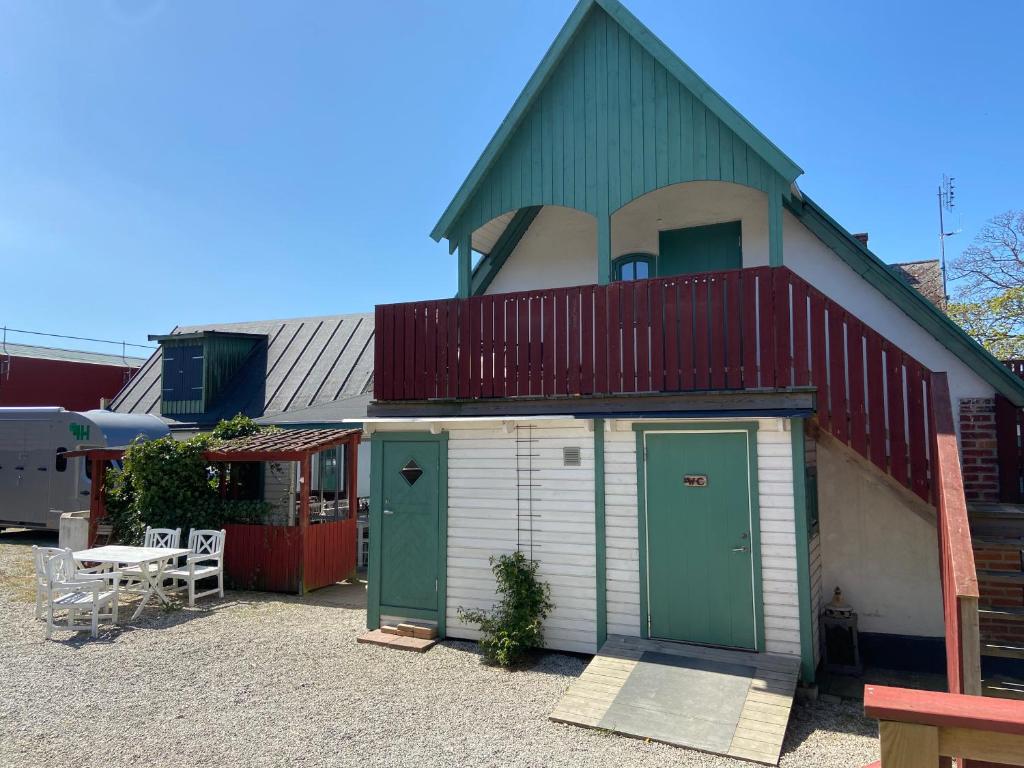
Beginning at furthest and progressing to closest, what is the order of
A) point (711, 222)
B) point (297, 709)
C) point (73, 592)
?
point (73, 592) < point (711, 222) < point (297, 709)

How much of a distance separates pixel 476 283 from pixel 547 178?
2.48m

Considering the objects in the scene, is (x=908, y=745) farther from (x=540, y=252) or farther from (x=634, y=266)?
(x=540, y=252)

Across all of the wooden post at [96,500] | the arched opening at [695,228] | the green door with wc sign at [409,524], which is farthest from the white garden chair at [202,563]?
the arched opening at [695,228]

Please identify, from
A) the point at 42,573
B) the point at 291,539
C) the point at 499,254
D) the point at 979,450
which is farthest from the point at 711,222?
the point at 42,573

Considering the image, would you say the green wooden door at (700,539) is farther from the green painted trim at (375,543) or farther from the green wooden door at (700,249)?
the green painted trim at (375,543)

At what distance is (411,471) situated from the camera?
863 cm

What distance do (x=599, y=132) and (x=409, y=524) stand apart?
5.31 metres

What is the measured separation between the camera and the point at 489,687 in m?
6.74

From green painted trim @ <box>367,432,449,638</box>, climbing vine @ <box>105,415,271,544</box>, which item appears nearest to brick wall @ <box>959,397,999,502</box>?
green painted trim @ <box>367,432,449,638</box>

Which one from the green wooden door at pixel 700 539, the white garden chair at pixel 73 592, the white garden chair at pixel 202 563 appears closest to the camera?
the green wooden door at pixel 700 539

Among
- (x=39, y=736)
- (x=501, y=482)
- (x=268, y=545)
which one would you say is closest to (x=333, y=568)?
(x=268, y=545)

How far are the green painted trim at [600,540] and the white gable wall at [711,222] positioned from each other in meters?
2.89

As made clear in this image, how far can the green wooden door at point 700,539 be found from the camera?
681 cm

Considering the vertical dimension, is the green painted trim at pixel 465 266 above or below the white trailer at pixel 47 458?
above
